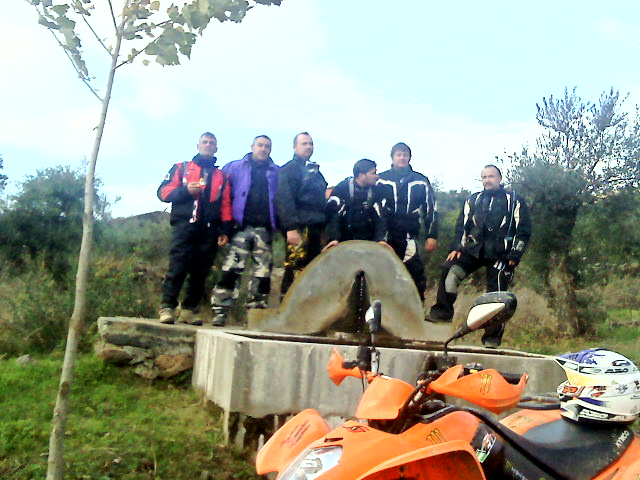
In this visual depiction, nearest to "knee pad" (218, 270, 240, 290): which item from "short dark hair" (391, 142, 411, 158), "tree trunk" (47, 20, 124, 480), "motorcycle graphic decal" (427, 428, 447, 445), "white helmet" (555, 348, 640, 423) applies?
"short dark hair" (391, 142, 411, 158)

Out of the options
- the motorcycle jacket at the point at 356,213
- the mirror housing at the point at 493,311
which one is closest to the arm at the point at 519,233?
the motorcycle jacket at the point at 356,213

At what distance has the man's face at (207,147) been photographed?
7.40 metres

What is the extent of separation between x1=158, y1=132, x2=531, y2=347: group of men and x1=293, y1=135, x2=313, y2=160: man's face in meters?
0.01

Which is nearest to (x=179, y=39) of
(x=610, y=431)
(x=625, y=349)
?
(x=610, y=431)

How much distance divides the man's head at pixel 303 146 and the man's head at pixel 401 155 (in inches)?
41.5

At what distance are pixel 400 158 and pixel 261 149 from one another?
5.38 feet

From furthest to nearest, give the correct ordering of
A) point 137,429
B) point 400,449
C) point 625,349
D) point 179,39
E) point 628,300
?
point 628,300 → point 625,349 → point 137,429 → point 179,39 → point 400,449

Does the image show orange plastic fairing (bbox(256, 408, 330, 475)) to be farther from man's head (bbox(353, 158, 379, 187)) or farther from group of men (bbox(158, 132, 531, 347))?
man's head (bbox(353, 158, 379, 187))

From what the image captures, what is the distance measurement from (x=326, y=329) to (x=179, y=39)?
12.2 ft

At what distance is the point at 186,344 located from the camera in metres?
6.62

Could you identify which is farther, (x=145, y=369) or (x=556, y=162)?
(x=556, y=162)

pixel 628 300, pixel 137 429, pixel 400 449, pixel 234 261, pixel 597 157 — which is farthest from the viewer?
pixel 628 300

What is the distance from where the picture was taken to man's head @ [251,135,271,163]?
7.36 meters

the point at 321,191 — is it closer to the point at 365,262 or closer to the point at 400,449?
the point at 365,262
